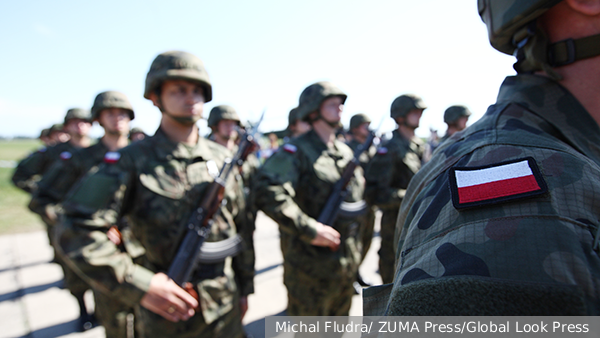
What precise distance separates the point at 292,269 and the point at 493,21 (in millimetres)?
2711

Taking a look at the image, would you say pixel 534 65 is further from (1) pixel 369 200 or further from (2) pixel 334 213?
(1) pixel 369 200

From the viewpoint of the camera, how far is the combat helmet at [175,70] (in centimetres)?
232

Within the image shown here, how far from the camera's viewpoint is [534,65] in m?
0.96

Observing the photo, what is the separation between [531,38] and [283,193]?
7.31ft

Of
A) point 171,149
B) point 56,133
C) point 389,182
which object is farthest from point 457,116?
point 56,133

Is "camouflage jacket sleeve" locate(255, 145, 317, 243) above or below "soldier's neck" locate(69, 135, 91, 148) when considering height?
below

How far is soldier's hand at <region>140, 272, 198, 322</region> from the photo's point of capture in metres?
1.97

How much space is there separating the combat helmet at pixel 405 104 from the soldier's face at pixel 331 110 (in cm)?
221

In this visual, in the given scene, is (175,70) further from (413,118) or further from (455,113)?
(455,113)

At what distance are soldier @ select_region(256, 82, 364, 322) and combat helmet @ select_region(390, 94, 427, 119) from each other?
212 cm

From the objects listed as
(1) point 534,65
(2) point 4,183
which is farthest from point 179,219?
(2) point 4,183

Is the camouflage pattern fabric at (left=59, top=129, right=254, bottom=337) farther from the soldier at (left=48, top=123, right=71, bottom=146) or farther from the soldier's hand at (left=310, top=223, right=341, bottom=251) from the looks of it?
the soldier at (left=48, top=123, right=71, bottom=146)

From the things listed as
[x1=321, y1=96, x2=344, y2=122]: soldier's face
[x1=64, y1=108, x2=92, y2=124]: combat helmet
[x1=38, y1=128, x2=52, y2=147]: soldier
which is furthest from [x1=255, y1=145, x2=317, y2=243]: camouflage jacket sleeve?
[x1=38, y1=128, x2=52, y2=147]: soldier

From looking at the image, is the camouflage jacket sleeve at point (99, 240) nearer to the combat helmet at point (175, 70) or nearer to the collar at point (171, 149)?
the collar at point (171, 149)
